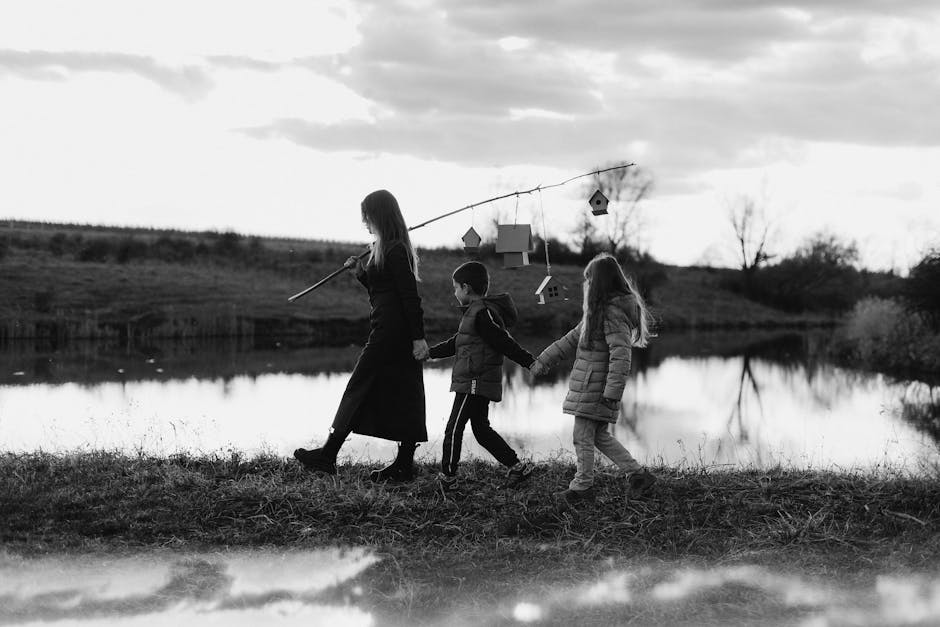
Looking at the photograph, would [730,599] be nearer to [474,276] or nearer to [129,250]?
[474,276]

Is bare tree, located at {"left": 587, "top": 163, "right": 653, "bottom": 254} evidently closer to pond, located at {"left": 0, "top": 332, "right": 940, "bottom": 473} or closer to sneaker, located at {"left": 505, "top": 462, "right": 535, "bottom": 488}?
pond, located at {"left": 0, "top": 332, "right": 940, "bottom": 473}

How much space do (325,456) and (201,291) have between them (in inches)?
1202

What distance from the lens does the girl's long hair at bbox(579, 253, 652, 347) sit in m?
5.82

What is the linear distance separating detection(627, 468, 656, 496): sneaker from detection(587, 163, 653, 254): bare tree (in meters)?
25.8

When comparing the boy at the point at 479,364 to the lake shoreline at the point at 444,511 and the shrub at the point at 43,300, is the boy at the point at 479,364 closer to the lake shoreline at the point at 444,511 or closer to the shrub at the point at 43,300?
the lake shoreline at the point at 444,511

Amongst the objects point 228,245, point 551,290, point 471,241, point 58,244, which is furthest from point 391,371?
point 228,245

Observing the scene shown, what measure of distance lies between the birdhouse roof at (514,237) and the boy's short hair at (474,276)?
49cm

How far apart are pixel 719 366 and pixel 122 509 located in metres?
22.6

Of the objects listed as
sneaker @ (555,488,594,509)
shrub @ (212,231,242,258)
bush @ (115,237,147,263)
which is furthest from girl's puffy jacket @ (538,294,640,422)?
shrub @ (212,231,242,258)

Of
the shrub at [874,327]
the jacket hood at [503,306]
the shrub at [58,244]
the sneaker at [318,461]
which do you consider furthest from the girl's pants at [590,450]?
the shrub at [58,244]

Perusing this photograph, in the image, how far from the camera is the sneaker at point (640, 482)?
5.64m

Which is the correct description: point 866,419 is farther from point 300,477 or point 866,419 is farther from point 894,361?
point 300,477

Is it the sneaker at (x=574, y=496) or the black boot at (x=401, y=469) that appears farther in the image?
the black boot at (x=401, y=469)

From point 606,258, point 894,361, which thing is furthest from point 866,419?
point 606,258
